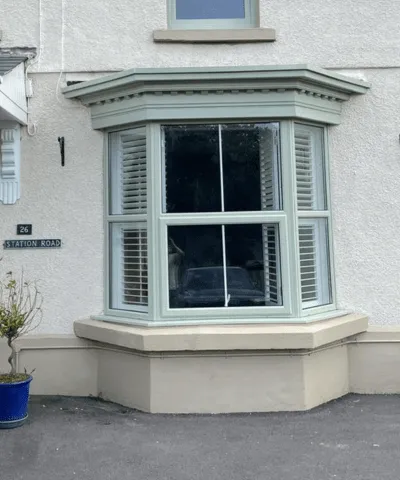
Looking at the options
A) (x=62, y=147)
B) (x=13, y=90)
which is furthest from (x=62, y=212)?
(x=13, y=90)

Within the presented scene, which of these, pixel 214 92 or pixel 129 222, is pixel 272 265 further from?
pixel 214 92

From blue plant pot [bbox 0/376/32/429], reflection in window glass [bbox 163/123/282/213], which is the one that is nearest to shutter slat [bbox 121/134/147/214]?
reflection in window glass [bbox 163/123/282/213]

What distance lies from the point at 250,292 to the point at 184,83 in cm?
213

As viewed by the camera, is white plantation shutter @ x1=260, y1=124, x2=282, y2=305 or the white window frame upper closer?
white plantation shutter @ x1=260, y1=124, x2=282, y2=305

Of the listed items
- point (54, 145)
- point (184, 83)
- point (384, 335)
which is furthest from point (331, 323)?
point (54, 145)

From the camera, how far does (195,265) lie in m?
4.82

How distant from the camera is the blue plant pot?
13.7 ft

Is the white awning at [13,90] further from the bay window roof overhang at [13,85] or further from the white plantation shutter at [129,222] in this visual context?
the white plantation shutter at [129,222]

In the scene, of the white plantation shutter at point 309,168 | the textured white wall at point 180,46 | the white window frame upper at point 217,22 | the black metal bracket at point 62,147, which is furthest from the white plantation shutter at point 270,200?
the black metal bracket at point 62,147

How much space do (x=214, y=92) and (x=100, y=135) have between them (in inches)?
51.3

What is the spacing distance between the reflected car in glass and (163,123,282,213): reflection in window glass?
616 mm

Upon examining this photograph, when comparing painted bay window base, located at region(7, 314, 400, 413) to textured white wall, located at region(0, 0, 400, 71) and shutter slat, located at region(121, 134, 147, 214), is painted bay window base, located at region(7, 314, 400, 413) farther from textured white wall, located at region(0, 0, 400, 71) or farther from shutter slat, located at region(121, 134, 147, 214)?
textured white wall, located at region(0, 0, 400, 71)

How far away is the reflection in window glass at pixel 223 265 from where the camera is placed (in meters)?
4.79

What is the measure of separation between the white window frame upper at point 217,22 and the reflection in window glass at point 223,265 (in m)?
2.26
